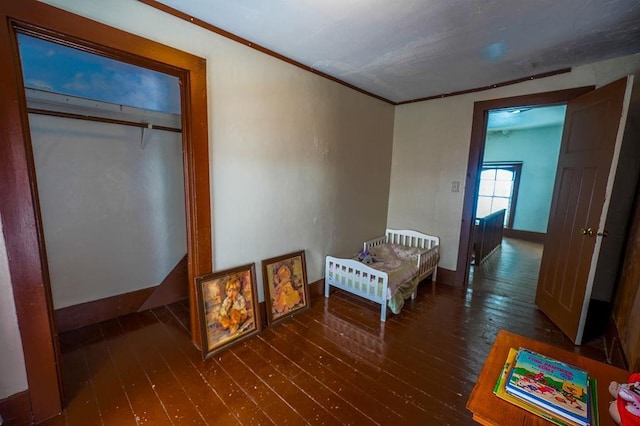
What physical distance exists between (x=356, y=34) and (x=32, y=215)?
2.13 metres

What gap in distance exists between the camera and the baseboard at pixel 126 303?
7.14 feet

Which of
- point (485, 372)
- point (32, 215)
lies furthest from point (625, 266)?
point (32, 215)

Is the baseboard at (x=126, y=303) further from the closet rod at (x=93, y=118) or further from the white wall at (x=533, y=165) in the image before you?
the white wall at (x=533, y=165)

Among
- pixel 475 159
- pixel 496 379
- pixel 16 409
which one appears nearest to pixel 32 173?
pixel 16 409

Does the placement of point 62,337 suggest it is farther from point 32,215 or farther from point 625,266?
point 625,266

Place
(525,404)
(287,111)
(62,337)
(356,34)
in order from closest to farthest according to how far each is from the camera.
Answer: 1. (525,404)
2. (356,34)
3. (62,337)
4. (287,111)

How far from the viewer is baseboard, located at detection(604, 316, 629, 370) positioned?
1760mm

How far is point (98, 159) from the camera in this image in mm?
2203

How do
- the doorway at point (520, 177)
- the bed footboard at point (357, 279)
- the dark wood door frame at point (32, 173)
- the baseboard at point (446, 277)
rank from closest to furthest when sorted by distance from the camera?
the dark wood door frame at point (32, 173)
the bed footboard at point (357, 279)
the baseboard at point (446, 277)
the doorway at point (520, 177)

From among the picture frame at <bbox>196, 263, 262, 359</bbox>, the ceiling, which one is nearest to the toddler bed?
the picture frame at <bbox>196, 263, 262, 359</bbox>

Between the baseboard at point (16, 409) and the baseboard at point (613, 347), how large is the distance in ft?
11.2

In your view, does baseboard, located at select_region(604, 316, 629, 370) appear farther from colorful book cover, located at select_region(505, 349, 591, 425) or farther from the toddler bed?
the toddler bed

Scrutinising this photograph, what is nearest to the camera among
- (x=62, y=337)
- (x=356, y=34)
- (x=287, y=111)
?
(x=356, y=34)

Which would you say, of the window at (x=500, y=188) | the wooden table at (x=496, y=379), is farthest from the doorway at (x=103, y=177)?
the window at (x=500, y=188)
